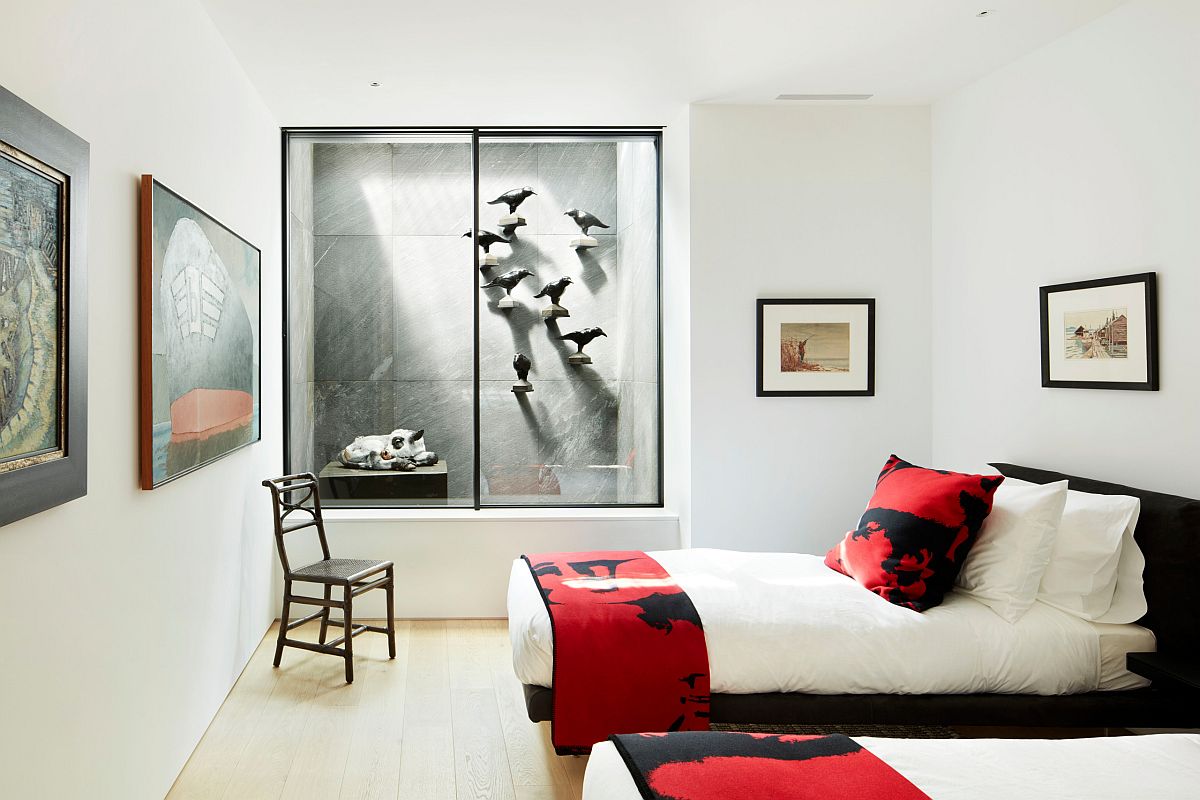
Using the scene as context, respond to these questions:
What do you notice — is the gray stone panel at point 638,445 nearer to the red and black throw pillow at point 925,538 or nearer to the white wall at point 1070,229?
the white wall at point 1070,229

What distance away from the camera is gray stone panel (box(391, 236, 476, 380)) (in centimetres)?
484

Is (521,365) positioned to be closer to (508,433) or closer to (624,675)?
(508,433)

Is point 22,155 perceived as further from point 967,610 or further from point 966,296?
point 966,296

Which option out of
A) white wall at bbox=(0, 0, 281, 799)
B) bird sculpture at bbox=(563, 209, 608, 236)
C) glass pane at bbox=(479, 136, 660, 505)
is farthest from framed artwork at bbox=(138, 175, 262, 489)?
bird sculpture at bbox=(563, 209, 608, 236)

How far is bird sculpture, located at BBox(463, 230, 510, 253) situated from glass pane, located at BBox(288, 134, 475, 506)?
3.4 inches

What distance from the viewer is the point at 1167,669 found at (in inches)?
103

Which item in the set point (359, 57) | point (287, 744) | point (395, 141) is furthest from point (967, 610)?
point (395, 141)

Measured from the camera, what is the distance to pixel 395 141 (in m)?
4.83

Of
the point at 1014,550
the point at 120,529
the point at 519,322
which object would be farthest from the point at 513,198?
the point at 1014,550

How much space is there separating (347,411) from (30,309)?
3103 mm

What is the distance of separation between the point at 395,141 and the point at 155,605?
9.94ft

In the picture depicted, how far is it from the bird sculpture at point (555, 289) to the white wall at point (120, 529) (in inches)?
67.8

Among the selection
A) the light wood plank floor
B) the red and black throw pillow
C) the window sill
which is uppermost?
the red and black throw pillow

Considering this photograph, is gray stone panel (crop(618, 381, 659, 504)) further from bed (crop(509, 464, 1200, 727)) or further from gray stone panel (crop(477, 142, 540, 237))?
bed (crop(509, 464, 1200, 727))
